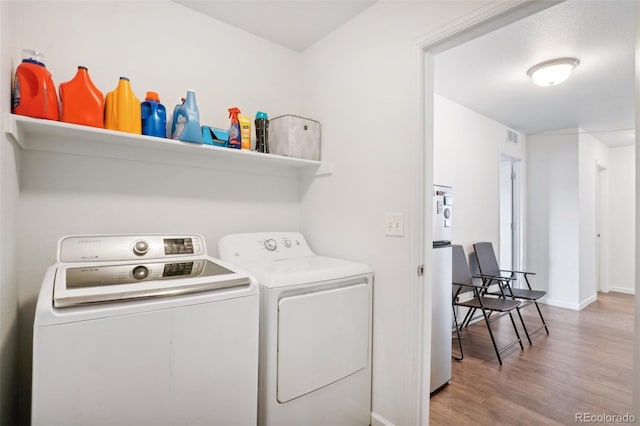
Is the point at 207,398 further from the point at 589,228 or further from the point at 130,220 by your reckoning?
the point at 589,228

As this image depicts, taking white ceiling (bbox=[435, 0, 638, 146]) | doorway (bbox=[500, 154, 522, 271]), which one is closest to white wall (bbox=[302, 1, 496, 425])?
white ceiling (bbox=[435, 0, 638, 146])

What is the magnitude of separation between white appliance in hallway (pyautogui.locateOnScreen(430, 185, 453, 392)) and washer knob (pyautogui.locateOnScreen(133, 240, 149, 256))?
5.72 feet

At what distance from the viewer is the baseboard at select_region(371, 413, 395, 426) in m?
1.69

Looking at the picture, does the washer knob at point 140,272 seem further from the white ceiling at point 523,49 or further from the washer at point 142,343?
the white ceiling at point 523,49

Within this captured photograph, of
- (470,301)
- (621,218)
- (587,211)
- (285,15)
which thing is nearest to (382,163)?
(285,15)

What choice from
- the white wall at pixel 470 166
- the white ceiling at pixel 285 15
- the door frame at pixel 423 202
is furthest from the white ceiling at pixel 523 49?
the door frame at pixel 423 202

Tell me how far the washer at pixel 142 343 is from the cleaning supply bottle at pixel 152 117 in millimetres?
616

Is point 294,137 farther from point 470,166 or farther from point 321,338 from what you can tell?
point 470,166

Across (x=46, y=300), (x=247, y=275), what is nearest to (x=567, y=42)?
(x=247, y=275)

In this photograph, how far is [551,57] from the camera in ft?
7.88

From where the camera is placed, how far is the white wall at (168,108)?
145 cm

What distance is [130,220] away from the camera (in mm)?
1697

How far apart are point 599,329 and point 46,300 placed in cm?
479

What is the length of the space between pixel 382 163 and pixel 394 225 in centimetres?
36
